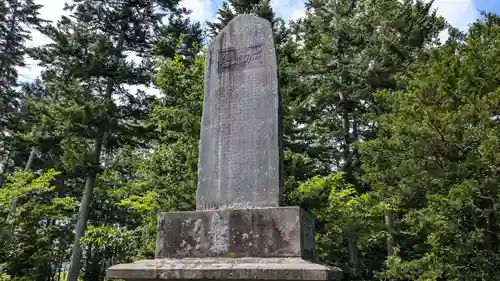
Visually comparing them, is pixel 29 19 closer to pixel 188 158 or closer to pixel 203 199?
pixel 188 158

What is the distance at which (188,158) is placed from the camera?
9.75m

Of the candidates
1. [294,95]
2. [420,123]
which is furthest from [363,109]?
[420,123]

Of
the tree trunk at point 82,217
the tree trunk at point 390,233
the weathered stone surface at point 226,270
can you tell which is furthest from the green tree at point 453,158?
the tree trunk at point 82,217

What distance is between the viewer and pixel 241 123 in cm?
381

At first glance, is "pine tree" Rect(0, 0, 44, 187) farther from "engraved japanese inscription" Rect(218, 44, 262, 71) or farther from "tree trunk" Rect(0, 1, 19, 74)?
"engraved japanese inscription" Rect(218, 44, 262, 71)

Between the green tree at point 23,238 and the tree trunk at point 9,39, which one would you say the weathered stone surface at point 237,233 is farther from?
the tree trunk at point 9,39

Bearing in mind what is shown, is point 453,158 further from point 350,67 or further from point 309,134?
point 350,67

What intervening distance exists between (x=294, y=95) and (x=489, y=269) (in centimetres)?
787

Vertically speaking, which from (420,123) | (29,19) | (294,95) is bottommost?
(420,123)

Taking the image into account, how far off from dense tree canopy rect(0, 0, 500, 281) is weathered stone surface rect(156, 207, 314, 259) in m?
5.32

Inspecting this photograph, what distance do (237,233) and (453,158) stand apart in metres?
8.76

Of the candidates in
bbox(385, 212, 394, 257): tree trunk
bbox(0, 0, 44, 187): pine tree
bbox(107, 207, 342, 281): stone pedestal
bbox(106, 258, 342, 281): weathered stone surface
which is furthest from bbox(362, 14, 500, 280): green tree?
bbox(0, 0, 44, 187): pine tree

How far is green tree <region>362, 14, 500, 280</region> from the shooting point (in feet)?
30.9

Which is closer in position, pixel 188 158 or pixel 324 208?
pixel 188 158
